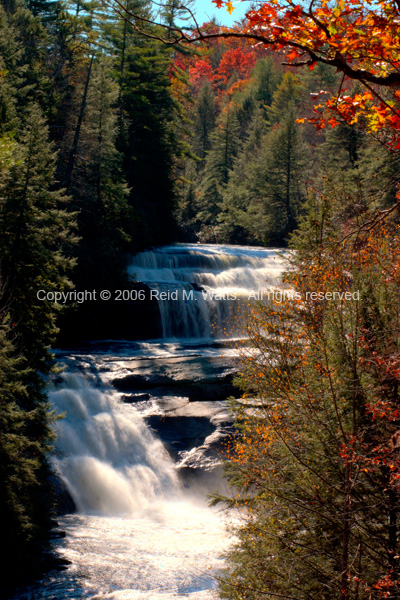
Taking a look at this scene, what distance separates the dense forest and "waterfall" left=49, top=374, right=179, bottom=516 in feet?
5.10

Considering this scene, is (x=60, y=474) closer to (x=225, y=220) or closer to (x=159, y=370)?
(x=159, y=370)

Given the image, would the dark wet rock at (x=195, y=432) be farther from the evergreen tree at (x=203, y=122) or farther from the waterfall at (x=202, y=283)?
the evergreen tree at (x=203, y=122)

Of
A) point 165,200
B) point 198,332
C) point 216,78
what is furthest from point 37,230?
point 216,78

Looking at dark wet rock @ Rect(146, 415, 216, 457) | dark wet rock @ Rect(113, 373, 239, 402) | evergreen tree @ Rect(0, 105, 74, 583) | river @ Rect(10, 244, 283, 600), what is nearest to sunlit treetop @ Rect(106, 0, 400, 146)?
river @ Rect(10, 244, 283, 600)

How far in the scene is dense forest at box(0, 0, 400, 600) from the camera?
17.5ft

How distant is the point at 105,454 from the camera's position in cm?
1286

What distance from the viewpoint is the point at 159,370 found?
16.4m

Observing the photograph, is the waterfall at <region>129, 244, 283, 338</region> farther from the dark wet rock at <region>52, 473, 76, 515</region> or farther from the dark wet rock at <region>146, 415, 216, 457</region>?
the dark wet rock at <region>52, 473, 76, 515</region>

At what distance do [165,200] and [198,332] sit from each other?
598 inches

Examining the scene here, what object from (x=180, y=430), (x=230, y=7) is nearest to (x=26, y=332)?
(x=180, y=430)

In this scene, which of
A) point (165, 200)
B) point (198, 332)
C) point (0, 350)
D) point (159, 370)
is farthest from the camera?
point (165, 200)

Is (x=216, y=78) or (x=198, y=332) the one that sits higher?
(x=216, y=78)

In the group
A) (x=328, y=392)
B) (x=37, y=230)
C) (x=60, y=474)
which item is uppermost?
(x=37, y=230)

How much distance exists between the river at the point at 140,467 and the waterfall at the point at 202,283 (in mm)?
2039
